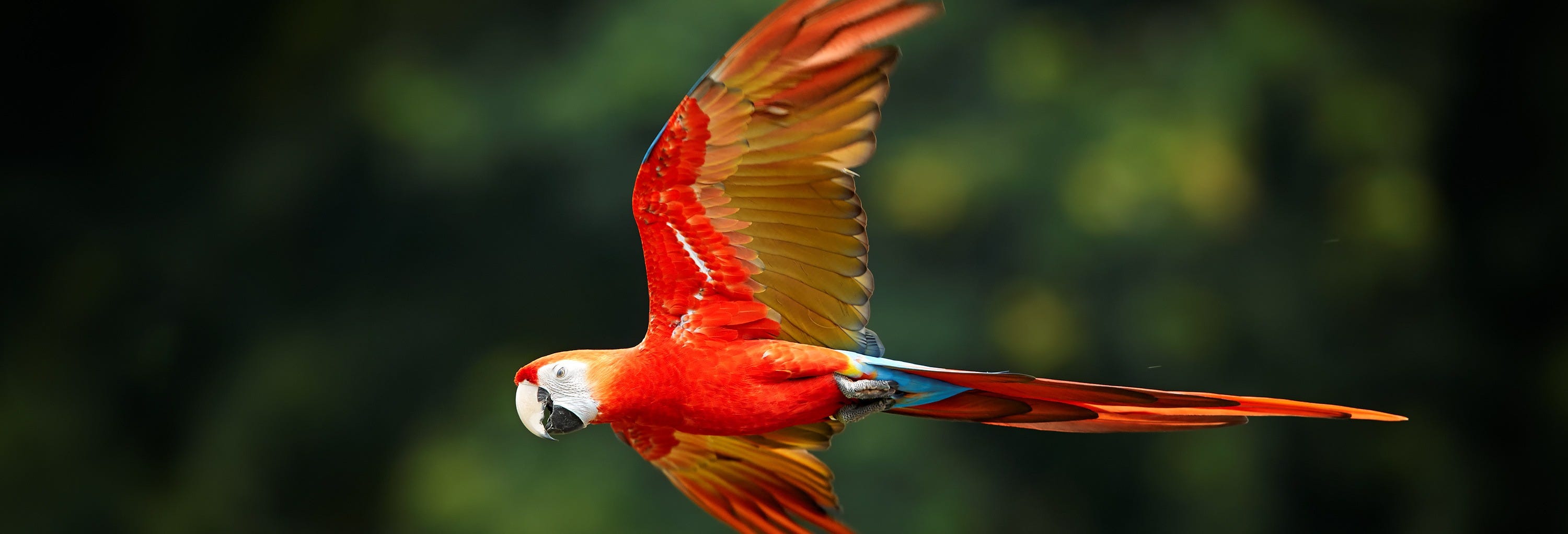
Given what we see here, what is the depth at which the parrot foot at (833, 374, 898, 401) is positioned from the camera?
3.92 feet

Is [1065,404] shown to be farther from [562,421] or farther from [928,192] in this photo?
[928,192]

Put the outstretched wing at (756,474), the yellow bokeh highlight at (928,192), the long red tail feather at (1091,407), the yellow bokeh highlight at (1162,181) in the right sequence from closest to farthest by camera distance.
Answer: the long red tail feather at (1091,407), the outstretched wing at (756,474), the yellow bokeh highlight at (1162,181), the yellow bokeh highlight at (928,192)

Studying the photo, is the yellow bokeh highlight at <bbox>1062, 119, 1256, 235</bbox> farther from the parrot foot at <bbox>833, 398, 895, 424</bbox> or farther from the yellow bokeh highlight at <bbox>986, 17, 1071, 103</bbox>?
the parrot foot at <bbox>833, 398, 895, 424</bbox>

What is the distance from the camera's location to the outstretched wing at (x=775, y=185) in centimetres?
114

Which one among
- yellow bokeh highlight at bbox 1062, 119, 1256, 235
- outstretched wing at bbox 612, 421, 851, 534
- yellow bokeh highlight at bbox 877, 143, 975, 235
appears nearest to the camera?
outstretched wing at bbox 612, 421, 851, 534

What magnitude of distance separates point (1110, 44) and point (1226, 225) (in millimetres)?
488

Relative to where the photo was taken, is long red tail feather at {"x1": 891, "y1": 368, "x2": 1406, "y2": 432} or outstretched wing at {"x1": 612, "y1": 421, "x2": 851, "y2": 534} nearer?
long red tail feather at {"x1": 891, "y1": 368, "x2": 1406, "y2": 432}

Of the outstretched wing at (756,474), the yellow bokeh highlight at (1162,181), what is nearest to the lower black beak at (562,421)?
the outstretched wing at (756,474)

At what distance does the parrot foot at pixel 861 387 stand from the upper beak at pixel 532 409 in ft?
1.01

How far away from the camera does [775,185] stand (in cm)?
125

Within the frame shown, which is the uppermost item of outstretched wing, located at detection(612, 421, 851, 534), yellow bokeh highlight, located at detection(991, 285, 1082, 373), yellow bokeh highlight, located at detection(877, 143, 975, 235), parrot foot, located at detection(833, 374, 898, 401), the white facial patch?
yellow bokeh highlight, located at detection(877, 143, 975, 235)

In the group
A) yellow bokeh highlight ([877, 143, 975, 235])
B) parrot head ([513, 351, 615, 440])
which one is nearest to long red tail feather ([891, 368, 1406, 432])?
parrot head ([513, 351, 615, 440])

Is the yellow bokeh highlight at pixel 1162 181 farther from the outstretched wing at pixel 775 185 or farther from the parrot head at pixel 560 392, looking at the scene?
the parrot head at pixel 560 392

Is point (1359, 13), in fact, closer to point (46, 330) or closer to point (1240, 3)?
point (1240, 3)
